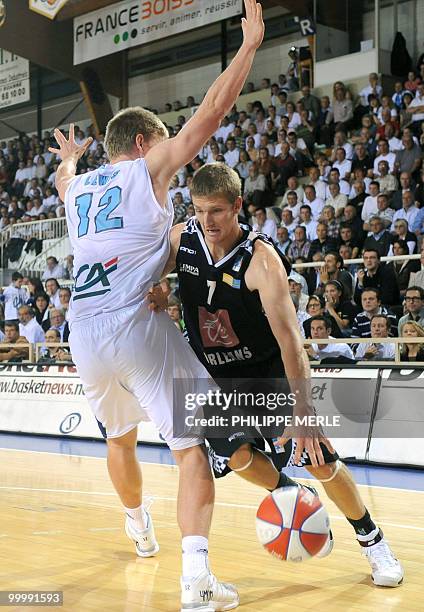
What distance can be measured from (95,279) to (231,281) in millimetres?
657

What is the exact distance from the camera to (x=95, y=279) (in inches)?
159

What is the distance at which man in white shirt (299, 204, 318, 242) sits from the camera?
1333cm

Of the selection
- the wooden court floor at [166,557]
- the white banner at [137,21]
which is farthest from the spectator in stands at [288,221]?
the wooden court floor at [166,557]

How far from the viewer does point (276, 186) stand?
15.7m

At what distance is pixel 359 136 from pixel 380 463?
828 centimetres

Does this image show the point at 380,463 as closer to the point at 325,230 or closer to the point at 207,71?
the point at 325,230

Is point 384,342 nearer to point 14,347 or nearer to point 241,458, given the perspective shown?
point 241,458

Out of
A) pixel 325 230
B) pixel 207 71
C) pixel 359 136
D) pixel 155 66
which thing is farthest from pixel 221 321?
pixel 155 66

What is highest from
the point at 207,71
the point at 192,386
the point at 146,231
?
the point at 207,71

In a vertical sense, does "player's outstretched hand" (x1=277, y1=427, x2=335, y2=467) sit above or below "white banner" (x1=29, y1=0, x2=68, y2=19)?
below

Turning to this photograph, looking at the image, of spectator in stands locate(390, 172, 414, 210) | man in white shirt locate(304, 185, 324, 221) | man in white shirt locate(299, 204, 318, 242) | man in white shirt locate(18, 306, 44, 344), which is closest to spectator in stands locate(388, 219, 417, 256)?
spectator in stands locate(390, 172, 414, 210)

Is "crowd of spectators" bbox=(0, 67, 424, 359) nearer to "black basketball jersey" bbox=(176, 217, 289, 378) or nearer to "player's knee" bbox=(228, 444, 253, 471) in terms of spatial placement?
"black basketball jersey" bbox=(176, 217, 289, 378)

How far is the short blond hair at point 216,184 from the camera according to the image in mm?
3922

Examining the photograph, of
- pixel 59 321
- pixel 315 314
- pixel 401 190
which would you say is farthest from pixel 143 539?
pixel 59 321
